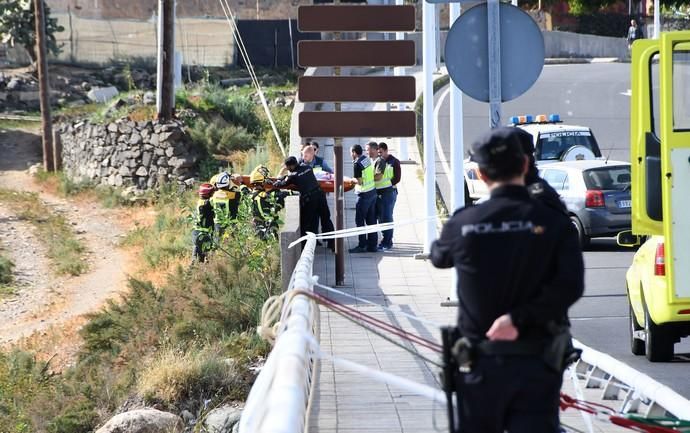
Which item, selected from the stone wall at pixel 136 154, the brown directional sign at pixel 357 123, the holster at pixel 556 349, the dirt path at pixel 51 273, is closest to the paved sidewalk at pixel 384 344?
the holster at pixel 556 349

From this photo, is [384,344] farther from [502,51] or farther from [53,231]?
[53,231]

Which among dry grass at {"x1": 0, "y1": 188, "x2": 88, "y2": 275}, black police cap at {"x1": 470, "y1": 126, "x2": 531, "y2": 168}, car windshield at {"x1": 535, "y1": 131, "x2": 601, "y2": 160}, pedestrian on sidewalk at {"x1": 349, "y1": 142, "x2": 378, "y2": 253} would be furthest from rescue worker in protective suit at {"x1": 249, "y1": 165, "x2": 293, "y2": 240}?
black police cap at {"x1": 470, "y1": 126, "x2": 531, "y2": 168}

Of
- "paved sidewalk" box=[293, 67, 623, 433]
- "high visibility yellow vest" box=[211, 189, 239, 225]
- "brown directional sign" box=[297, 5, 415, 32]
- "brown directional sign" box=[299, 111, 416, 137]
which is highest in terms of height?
"brown directional sign" box=[297, 5, 415, 32]

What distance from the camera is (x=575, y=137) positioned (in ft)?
84.7

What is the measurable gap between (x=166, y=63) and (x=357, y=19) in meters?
22.3

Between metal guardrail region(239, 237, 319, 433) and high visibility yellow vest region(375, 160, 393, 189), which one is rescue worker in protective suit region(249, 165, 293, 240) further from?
metal guardrail region(239, 237, 319, 433)

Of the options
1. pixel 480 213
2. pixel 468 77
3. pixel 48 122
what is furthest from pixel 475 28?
pixel 48 122

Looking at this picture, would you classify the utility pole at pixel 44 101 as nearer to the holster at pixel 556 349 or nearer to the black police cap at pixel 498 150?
the black police cap at pixel 498 150

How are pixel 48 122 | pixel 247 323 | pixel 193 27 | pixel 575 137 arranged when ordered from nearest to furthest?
pixel 247 323
pixel 575 137
pixel 48 122
pixel 193 27

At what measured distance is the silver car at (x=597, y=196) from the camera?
2102 cm

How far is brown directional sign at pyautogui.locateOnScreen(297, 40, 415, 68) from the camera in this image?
51.9 ft

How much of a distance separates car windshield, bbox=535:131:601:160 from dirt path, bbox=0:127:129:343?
27.6 ft

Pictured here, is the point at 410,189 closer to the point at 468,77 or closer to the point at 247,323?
the point at 247,323

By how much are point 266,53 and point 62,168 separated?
18.3m
